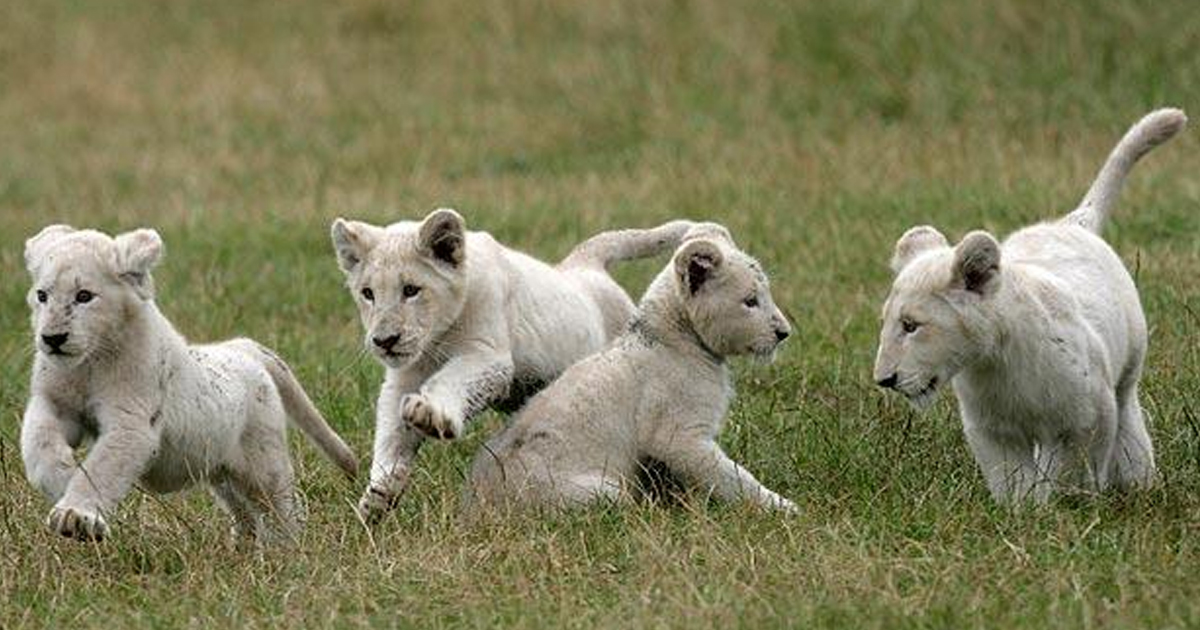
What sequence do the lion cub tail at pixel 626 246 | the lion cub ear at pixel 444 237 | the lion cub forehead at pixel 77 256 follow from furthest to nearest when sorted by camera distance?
the lion cub tail at pixel 626 246, the lion cub ear at pixel 444 237, the lion cub forehead at pixel 77 256

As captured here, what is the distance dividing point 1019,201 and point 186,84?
938cm

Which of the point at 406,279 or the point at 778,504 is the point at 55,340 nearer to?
the point at 406,279

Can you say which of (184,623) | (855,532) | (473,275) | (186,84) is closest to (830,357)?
(473,275)

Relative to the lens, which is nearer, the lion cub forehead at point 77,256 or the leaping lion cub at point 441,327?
the lion cub forehead at point 77,256

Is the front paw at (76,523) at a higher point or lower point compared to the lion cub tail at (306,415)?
higher

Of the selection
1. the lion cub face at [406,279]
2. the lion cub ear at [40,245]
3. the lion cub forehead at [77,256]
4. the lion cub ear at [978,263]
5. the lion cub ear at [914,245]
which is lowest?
the lion cub face at [406,279]

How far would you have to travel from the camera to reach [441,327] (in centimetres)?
870

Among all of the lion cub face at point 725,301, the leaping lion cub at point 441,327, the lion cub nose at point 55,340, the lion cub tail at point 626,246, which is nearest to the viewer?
the lion cub nose at point 55,340

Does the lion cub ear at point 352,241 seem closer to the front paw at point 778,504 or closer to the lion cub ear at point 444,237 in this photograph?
the lion cub ear at point 444,237

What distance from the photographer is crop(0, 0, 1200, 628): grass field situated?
24.4 feet

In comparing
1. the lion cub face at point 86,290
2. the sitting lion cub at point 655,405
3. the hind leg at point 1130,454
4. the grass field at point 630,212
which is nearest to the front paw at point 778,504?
the sitting lion cub at point 655,405

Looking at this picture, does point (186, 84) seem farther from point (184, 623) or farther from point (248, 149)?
point (184, 623)

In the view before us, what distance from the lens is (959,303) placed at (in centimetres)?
812

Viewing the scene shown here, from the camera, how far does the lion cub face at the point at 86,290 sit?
7922mm
